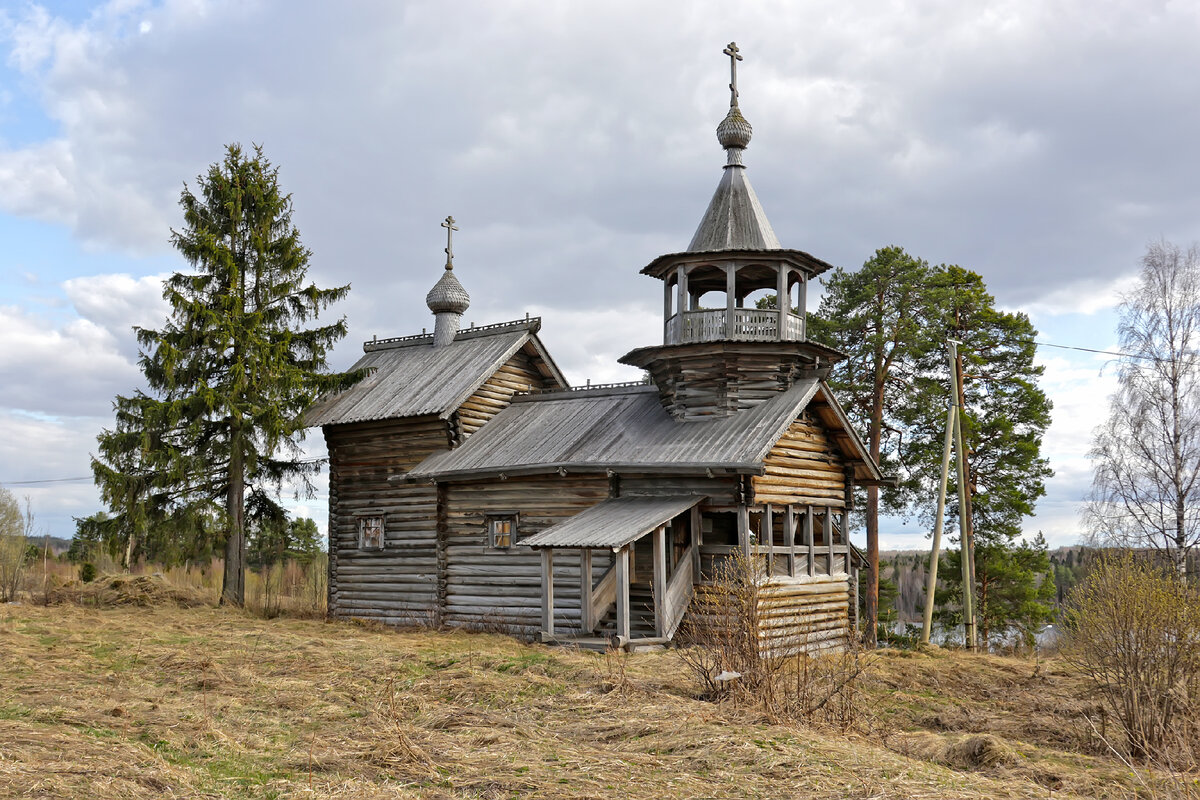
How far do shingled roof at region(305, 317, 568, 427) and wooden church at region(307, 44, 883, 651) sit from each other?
0.35 ft

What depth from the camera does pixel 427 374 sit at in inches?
1033

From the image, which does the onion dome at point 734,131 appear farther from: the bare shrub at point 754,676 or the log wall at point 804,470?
the bare shrub at point 754,676

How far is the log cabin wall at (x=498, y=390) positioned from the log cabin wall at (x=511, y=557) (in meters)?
2.06

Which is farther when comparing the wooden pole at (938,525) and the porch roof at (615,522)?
the wooden pole at (938,525)

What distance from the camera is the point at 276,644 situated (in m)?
17.6

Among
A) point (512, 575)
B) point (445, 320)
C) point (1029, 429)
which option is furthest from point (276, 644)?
point (1029, 429)

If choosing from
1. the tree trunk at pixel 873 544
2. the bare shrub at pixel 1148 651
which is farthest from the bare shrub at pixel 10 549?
the bare shrub at pixel 1148 651

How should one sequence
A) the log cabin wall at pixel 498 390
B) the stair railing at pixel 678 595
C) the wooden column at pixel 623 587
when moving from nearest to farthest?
the wooden column at pixel 623 587, the stair railing at pixel 678 595, the log cabin wall at pixel 498 390

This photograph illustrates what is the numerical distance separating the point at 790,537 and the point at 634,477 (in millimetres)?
3389

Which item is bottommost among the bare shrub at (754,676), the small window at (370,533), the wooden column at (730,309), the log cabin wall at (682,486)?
the bare shrub at (754,676)

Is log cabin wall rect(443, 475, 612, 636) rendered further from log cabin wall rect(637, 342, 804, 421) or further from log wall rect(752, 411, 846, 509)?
log wall rect(752, 411, 846, 509)

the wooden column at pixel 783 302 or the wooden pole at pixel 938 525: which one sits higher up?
the wooden column at pixel 783 302

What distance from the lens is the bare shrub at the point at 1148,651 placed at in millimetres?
10555

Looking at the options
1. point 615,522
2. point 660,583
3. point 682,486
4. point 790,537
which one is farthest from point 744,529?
point 615,522
